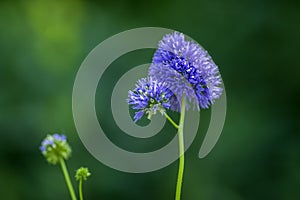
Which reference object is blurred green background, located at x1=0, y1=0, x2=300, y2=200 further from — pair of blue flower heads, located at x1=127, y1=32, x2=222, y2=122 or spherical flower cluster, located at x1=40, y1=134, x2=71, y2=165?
pair of blue flower heads, located at x1=127, y1=32, x2=222, y2=122

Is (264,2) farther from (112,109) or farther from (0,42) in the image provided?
(0,42)

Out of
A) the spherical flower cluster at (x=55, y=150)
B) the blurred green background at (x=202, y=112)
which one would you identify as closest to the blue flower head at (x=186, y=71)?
the spherical flower cluster at (x=55, y=150)

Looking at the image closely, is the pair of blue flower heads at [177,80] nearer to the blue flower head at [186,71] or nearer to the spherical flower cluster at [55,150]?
the blue flower head at [186,71]

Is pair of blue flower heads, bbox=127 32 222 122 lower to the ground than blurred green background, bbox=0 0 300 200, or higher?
lower

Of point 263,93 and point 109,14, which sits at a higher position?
point 109,14

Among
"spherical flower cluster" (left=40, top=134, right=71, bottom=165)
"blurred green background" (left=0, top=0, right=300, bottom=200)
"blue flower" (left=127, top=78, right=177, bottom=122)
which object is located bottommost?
"blue flower" (left=127, top=78, right=177, bottom=122)

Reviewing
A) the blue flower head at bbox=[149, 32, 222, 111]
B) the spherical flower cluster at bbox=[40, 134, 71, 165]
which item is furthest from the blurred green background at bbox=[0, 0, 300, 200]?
the blue flower head at bbox=[149, 32, 222, 111]

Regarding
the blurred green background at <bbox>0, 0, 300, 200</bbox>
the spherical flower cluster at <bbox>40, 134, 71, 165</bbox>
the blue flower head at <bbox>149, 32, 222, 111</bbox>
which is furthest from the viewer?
the blurred green background at <bbox>0, 0, 300, 200</bbox>

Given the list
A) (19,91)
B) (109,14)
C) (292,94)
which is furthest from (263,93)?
(19,91)
